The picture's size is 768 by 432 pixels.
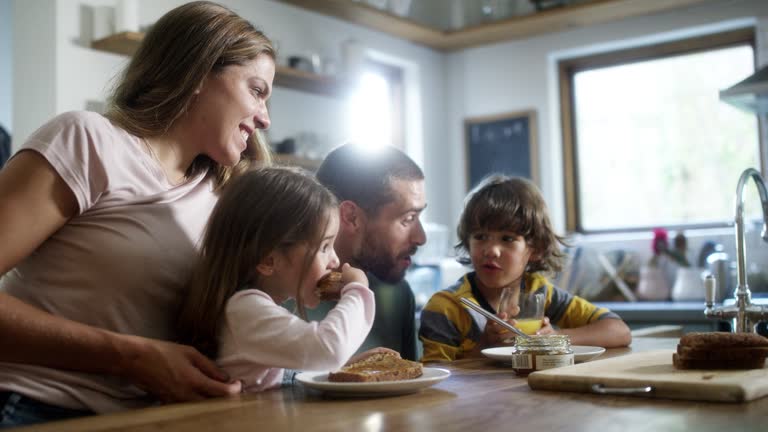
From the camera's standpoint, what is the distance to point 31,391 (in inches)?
48.7

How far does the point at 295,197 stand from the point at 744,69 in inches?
143

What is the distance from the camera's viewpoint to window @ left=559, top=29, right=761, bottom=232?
4.25m

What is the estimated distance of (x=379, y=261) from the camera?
1926mm

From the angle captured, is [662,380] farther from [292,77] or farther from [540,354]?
[292,77]

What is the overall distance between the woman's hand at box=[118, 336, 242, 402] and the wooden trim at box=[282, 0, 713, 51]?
122 inches

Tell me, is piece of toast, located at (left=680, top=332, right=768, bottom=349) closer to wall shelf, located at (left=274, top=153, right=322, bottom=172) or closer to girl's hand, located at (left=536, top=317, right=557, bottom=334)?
girl's hand, located at (left=536, top=317, right=557, bottom=334)

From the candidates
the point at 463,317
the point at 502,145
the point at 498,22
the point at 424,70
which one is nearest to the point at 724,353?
the point at 463,317

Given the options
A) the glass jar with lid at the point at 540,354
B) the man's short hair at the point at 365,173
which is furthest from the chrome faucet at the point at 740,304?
the man's short hair at the point at 365,173

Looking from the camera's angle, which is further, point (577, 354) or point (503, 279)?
point (503, 279)

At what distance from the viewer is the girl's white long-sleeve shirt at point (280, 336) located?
114cm

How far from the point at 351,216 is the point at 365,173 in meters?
0.11

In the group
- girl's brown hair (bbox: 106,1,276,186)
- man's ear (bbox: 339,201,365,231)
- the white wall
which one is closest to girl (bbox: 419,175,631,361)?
man's ear (bbox: 339,201,365,231)

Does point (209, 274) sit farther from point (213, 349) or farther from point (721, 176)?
point (721, 176)

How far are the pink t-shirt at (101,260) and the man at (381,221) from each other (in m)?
0.61
